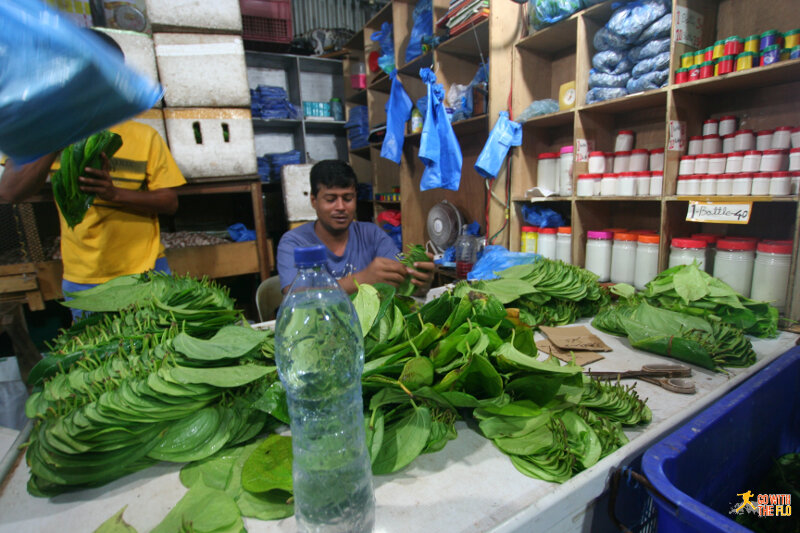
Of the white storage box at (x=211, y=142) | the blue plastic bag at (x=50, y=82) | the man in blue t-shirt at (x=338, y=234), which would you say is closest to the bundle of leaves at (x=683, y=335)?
the man in blue t-shirt at (x=338, y=234)

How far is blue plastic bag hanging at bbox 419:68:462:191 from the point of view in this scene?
2748mm

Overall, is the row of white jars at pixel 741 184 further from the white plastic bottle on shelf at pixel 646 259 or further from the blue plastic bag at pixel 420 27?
the blue plastic bag at pixel 420 27

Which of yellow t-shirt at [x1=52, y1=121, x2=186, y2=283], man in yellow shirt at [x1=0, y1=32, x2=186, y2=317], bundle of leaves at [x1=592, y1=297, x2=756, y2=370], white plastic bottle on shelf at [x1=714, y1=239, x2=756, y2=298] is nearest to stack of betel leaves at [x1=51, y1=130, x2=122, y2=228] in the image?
man in yellow shirt at [x1=0, y1=32, x2=186, y2=317]

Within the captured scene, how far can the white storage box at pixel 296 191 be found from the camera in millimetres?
3908

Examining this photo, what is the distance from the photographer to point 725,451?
834 millimetres

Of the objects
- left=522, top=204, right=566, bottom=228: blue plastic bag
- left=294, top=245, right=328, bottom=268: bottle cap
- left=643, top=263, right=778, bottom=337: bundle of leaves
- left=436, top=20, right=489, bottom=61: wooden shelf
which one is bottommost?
left=643, top=263, right=778, bottom=337: bundle of leaves

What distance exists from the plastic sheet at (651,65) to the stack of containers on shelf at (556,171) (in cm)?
47

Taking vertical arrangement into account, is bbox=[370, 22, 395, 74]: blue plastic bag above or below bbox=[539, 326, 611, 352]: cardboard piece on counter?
above

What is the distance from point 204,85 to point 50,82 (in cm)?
296

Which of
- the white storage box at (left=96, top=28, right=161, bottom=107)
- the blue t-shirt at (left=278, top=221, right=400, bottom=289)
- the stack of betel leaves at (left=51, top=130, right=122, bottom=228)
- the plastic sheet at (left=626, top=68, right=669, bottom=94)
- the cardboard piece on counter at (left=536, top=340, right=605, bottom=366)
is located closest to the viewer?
the cardboard piece on counter at (left=536, top=340, right=605, bottom=366)

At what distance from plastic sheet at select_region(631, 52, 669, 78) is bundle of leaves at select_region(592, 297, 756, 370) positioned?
1174 millimetres

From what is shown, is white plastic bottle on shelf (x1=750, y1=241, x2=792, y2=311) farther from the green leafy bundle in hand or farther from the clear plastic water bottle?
the clear plastic water bottle

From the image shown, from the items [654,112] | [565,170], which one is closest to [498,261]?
[565,170]

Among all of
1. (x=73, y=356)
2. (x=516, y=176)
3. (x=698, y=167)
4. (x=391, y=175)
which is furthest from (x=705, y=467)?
(x=391, y=175)
